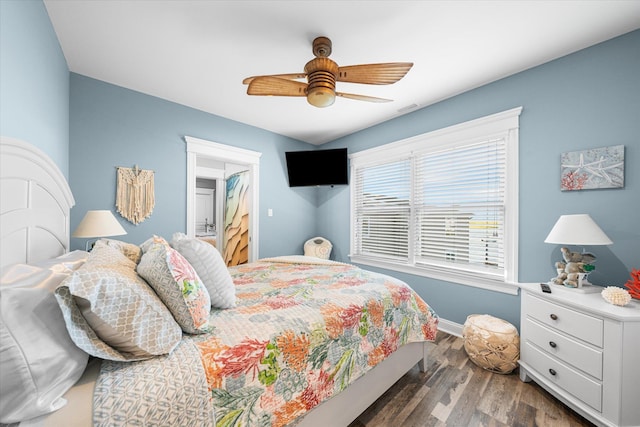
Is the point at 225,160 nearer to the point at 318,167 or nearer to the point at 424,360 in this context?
the point at 318,167

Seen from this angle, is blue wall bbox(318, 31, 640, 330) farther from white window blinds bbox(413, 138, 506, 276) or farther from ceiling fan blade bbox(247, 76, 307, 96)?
ceiling fan blade bbox(247, 76, 307, 96)

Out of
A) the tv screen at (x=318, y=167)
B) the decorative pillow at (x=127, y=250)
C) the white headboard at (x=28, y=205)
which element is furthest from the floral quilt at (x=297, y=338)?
the tv screen at (x=318, y=167)

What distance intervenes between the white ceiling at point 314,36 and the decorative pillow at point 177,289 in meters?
1.61

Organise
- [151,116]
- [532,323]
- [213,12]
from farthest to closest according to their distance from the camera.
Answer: [151,116], [532,323], [213,12]

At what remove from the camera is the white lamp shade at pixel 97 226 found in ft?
6.27

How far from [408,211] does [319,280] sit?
68.0 inches

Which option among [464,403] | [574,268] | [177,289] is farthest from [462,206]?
[177,289]

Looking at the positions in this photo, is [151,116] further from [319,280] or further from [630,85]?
[630,85]

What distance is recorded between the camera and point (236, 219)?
4457mm

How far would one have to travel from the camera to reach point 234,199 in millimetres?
4633

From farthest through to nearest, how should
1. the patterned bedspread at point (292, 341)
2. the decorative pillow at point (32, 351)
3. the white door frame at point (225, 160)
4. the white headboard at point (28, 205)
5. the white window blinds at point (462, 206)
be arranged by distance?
1. the white door frame at point (225, 160)
2. the white window blinds at point (462, 206)
3. the white headboard at point (28, 205)
4. the patterned bedspread at point (292, 341)
5. the decorative pillow at point (32, 351)

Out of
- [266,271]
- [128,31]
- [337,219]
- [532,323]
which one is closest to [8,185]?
[128,31]

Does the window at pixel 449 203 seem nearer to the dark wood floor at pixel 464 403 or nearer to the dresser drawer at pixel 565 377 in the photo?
the dresser drawer at pixel 565 377

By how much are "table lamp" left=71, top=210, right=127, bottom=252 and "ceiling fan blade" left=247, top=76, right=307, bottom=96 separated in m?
1.51
